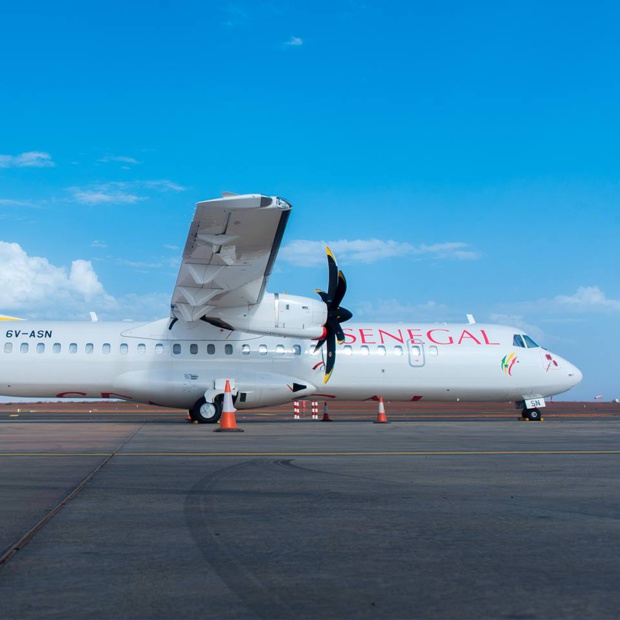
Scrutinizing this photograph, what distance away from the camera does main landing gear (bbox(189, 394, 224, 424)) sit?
73.8 ft

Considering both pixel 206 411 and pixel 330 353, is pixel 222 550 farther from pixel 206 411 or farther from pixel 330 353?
pixel 206 411

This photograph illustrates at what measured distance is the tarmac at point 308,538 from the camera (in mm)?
3492

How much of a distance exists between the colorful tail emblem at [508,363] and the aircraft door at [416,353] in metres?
3.11

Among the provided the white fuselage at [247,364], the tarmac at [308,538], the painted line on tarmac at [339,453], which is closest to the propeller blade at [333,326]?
the white fuselage at [247,364]

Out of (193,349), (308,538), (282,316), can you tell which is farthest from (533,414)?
(308,538)

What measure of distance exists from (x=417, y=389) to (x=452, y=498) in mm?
17919

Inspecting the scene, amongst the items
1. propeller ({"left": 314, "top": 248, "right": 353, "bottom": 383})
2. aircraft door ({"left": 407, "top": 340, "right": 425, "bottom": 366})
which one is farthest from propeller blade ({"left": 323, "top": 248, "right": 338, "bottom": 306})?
aircraft door ({"left": 407, "top": 340, "right": 425, "bottom": 366})

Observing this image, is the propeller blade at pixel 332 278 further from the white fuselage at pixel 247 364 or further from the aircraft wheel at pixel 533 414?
the aircraft wheel at pixel 533 414

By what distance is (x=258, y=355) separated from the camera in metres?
23.6

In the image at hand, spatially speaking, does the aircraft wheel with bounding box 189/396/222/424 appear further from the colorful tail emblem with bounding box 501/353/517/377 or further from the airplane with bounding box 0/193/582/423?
the colorful tail emblem with bounding box 501/353/517/377

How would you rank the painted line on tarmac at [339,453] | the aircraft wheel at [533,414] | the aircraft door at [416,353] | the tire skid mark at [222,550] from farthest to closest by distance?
the aircraft wheel at [533,414]
the aircraft door at [416,353]
the painted line on tarmac at [339,453]
the tire skid mark at [222,550]

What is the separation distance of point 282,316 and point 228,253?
362 centimetres

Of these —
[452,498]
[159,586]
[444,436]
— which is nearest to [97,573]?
[159,586]

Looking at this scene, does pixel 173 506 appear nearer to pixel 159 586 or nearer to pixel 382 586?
pixel 159 586
